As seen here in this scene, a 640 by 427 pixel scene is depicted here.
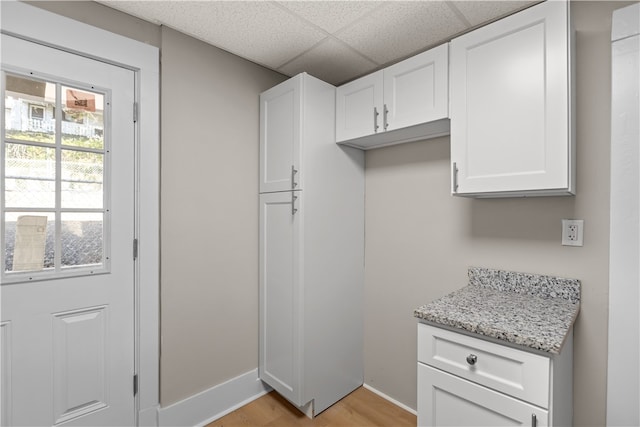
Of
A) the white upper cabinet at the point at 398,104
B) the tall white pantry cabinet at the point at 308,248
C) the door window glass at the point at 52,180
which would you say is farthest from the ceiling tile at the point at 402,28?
the door window glass at the point at 52,180

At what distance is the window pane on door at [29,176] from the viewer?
4.49 feet

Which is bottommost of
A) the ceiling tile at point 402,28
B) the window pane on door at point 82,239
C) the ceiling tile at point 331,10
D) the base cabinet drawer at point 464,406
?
the base cabinet drawer at point 464,406

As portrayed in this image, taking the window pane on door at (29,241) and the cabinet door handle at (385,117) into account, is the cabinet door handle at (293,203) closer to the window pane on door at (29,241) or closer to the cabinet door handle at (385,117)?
the cabinet door handle at (385,117)

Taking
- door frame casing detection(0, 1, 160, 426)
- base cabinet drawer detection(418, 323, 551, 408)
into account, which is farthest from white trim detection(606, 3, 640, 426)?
door frame casing detection(0, 1, 160, 426)

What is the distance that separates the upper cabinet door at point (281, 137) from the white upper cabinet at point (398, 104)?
32 centimetres

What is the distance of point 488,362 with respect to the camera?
1.16 m

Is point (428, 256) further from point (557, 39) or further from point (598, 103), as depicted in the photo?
point (557, 39)

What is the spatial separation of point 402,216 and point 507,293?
0.77 meters

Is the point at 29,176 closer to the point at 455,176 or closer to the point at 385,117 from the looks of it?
the point at 385,117

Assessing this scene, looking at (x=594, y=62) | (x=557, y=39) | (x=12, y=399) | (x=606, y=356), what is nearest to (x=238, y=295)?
(x=12, y=399)

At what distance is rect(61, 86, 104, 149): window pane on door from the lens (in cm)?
151

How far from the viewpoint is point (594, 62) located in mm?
1396

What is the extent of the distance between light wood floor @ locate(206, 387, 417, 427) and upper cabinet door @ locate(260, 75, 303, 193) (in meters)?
1.48

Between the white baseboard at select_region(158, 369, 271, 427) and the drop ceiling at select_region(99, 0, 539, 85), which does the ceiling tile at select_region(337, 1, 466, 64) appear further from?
the white baseboard at select_region(158, 369, 271, 427)
